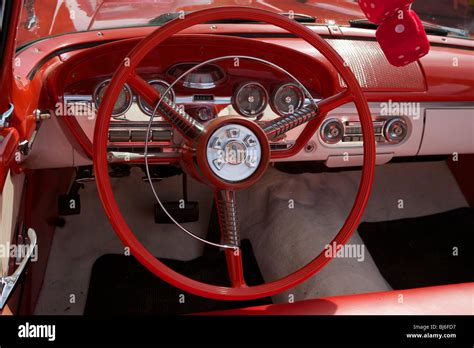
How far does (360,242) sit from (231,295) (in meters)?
1.30

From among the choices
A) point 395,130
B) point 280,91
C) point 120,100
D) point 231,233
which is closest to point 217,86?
point 280,91

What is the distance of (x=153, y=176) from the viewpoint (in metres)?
2.41

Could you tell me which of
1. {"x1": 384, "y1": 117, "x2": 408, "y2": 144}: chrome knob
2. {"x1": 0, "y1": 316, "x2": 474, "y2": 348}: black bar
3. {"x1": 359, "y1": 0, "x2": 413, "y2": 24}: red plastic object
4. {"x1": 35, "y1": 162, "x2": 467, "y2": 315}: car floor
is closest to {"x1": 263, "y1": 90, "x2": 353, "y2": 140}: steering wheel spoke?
{"x1": 359, "y1": 0, "x2": 413, "y2": 24}: red plastic object

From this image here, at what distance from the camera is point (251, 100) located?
181 cm

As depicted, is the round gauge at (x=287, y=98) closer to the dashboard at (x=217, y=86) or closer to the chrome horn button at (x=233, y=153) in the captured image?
the dashboard at (x=217, y=86)

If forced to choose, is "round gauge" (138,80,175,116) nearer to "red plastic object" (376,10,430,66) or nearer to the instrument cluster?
the instrument cluster

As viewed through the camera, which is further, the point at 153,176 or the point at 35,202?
the point at 153,176

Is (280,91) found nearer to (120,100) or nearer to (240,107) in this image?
(240,107)

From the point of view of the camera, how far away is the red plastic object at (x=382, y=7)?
1489 millimetres

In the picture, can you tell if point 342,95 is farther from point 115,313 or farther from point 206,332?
point 115,313

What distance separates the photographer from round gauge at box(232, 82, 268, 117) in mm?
1784

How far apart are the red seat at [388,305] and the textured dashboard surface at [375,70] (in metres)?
0.79

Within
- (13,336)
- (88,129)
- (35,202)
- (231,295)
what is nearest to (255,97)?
(88,129)

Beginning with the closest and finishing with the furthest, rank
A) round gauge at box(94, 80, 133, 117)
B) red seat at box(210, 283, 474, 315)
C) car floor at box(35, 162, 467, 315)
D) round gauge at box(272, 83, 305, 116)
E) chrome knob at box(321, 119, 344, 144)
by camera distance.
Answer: red seat at box(210, 283, 474, 315) < round gauge at box(94, 80, 133, 117) < round gauge at box(272, 83, 305, 116) < chrome knob at box(321, 119, 344, 144) < car floor at box(35, 162, 467, 315)
